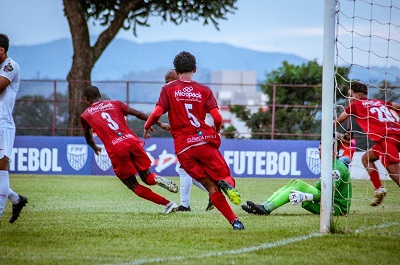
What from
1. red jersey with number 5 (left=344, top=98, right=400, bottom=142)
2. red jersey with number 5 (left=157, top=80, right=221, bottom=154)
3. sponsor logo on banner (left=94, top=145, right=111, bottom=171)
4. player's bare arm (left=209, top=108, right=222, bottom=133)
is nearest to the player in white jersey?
red jersey with number 5 (left=157, top=80, right=221, bottom=154)

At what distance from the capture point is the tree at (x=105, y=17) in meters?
29.9

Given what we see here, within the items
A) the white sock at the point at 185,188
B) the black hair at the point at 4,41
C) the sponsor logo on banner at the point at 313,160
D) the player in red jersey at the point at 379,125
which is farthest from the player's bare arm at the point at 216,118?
the sponsor logo on banner at the point at 313,160

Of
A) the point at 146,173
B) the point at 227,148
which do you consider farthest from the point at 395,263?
the point at 227,148

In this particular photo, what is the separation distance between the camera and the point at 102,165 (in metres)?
24.1

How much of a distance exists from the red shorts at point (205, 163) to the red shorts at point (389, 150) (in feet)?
14.6

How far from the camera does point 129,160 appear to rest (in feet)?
36.7

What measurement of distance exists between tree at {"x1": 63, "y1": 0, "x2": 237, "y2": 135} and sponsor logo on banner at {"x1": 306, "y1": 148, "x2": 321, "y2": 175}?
8.43 metres

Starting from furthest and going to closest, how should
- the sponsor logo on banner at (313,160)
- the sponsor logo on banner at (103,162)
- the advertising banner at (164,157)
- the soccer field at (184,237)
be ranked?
the sponsor logo on banner at (103,162) → the advertising banner at (164,157) → the sponsor logo on banner at (313,160) → the soccer field at (184,237)

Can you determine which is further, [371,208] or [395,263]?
[371,208]

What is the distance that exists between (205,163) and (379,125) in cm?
446

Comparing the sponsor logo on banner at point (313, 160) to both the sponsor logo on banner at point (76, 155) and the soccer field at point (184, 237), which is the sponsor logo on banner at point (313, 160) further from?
the soccer field at point (184, 237)

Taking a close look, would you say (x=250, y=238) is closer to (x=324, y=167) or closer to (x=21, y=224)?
(x=324, y=167)

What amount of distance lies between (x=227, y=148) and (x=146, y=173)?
12.7 meters

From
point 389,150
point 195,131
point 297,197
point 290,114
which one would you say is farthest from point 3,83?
point 290,114
